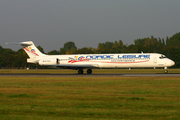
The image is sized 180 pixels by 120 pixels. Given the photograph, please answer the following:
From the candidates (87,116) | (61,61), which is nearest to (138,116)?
(87,116)

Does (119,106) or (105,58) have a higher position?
(105,58)

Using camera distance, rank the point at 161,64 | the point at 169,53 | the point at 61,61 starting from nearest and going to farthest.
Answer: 1. the point at 161,64
2. the point at 61,61
3. the point at 169,53

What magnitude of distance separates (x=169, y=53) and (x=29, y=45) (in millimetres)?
66165

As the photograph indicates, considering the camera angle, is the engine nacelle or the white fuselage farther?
the engine nacelle

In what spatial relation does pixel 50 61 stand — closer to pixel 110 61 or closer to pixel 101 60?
pixel 101 60

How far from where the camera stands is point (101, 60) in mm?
44344

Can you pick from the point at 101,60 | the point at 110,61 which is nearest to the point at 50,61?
the point at 101,60

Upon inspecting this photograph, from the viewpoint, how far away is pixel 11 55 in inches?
4936

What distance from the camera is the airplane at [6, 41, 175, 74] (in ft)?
138

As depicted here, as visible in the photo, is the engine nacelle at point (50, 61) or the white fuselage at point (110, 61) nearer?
the white fuselage at point (110, 61)

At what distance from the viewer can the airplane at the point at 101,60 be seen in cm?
4216

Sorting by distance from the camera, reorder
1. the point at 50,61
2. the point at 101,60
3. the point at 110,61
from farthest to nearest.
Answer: the point at 50,61 → the point at 101,60 → the point at 110,61

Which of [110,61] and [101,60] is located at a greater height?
[101,60]

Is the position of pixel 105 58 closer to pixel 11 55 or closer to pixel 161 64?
pixel 161 64
